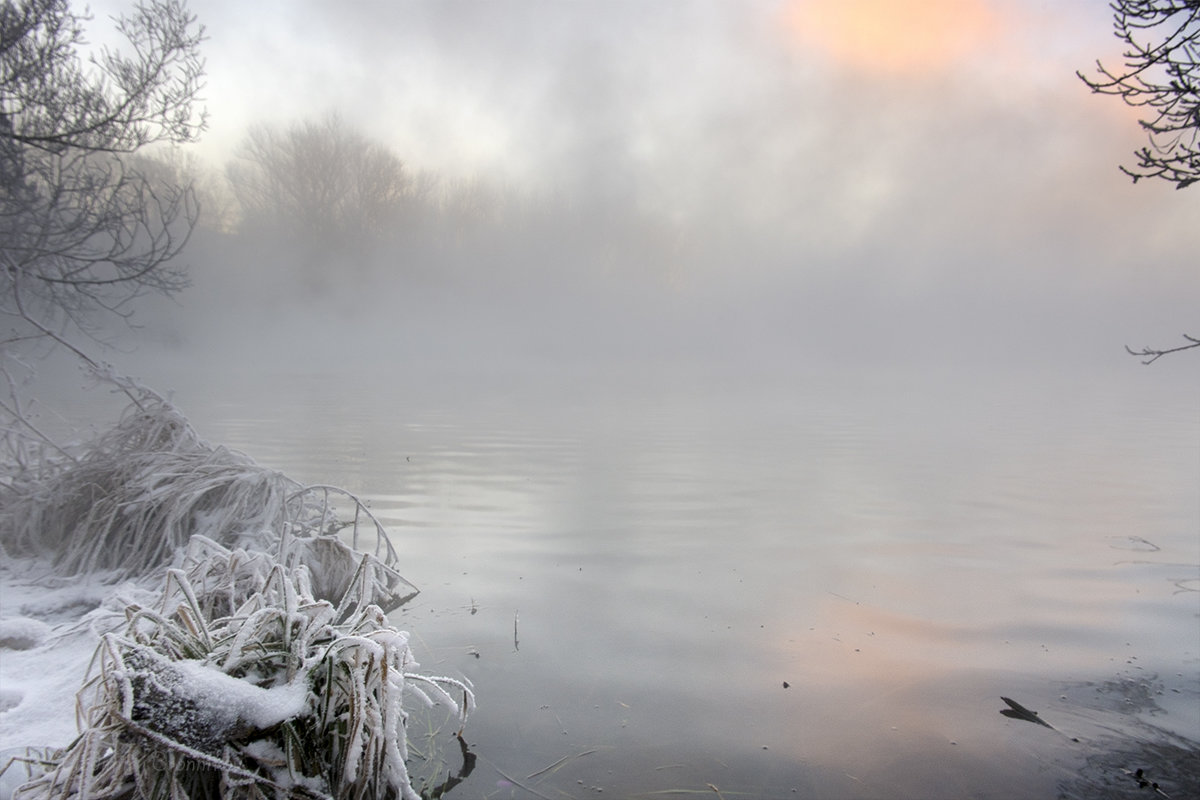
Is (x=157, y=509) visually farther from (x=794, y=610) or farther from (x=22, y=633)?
(x=794, y=610)

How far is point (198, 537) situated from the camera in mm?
3045

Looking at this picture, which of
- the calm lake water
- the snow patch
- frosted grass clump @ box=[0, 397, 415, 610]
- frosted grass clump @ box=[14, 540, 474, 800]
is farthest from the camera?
frosted grass clump @ box=[0, 397, 415, 610]

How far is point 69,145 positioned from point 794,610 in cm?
798

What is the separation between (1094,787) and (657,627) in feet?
7.16

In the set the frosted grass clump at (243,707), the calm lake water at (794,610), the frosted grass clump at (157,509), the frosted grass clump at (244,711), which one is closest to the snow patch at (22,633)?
the frosted grass clump at (157,509)

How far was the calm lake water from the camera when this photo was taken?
3.01 metres

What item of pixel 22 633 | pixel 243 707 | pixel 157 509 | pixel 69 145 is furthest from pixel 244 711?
pixel 69 145

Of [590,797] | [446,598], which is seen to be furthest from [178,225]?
[590,797]

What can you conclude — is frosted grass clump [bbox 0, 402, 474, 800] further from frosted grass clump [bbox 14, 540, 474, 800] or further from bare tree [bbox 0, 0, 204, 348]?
bare tree [bbox 0, 0, 204, 348]

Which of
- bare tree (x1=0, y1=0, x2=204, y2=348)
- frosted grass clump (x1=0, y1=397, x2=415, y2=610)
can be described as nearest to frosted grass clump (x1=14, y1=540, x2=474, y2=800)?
frosted grass clump (x1=0, y1=397, x2=415, y2=610)

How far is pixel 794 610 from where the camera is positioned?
4.76m

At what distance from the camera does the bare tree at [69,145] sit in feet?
23.9

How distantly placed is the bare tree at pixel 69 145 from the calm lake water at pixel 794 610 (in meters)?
2.94

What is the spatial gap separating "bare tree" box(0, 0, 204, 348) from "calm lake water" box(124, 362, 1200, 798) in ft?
9.66
